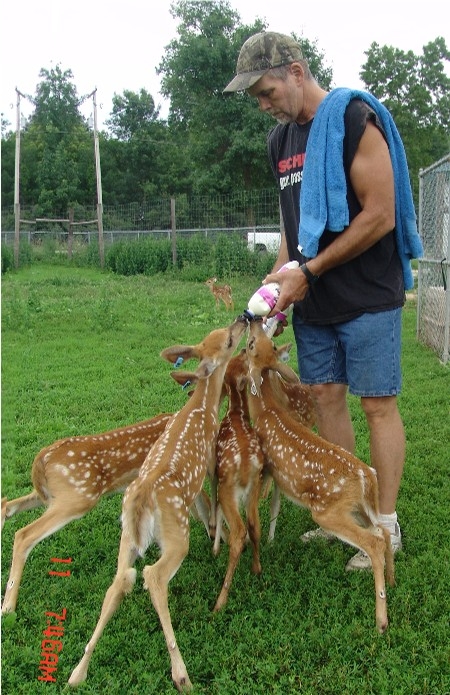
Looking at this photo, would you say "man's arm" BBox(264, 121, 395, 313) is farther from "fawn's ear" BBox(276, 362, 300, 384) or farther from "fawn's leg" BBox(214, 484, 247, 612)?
"fawn's leg" BBox(214, 484, 247, 612)

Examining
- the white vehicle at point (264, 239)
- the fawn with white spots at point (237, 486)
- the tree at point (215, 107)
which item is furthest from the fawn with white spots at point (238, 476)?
the tree at point (215, 107)

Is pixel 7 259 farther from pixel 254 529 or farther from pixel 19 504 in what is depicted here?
pixel 254 529

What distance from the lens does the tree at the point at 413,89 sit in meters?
37.3

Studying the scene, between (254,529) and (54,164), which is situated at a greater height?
(54,164)

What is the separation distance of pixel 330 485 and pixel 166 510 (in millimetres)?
762

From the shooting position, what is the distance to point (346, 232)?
3.18 metres

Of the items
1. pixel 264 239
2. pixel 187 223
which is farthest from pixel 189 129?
pixel 264 239

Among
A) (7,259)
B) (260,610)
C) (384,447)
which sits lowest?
(260,610)

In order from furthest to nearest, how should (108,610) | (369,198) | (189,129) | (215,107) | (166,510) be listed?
(189,129) < (215,107) < (369,198) < (166,510) < (108,610)

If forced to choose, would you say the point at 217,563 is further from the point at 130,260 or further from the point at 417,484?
the point at 130,260

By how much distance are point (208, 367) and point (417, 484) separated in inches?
62.0

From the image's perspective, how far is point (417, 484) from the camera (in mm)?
4375

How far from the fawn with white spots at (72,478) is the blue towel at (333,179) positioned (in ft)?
4.36

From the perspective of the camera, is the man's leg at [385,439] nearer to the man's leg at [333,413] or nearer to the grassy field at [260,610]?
the man's leg at [333,413]
